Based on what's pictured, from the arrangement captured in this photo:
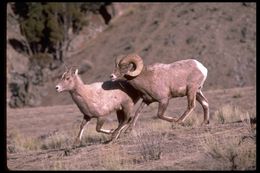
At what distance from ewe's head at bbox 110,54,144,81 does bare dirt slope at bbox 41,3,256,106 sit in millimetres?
22553

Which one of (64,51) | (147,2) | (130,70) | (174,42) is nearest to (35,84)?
(64,51)

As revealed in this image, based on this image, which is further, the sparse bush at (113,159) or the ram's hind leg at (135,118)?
the ram's hind leg at (135,118)

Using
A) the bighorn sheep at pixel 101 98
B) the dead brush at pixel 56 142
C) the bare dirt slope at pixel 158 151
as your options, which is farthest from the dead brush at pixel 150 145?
the dead brush at pixel 56 142

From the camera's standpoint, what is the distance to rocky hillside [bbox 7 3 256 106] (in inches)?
1553

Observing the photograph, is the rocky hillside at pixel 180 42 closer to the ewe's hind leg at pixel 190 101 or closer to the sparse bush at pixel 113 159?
the ewe's hind leg at pixel 190 101

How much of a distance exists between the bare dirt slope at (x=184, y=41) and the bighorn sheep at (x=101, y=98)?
75.0 feet

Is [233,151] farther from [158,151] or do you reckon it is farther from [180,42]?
[180,42]

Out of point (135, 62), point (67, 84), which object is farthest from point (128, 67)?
point (67, 84)

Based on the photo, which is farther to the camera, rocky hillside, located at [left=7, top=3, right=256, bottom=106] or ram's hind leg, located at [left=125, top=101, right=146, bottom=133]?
rocky hillside, located at [left=7, top=3, right=256, bottom=106]

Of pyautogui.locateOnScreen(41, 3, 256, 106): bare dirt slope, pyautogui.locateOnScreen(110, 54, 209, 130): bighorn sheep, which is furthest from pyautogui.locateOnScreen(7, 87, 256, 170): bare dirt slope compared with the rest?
pyautogui.locateOnScreen(41, 3, 256, 106): bare dirt slope

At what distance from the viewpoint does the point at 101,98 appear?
46.1 feet

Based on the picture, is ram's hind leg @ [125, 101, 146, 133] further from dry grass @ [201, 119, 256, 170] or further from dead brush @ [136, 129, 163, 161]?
dry grass @ [201, 119, 256, 170]

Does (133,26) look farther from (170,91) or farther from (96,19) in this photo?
(170,91)

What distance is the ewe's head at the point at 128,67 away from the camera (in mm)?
14305
